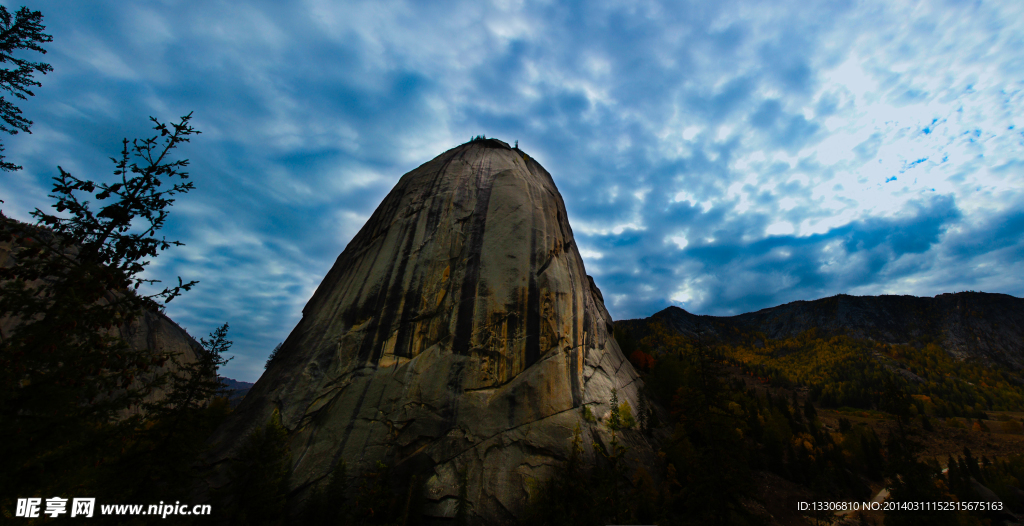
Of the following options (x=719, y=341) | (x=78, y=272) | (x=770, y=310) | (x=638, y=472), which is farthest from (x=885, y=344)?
(x=78, y=272)

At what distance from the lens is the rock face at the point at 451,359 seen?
18984 millimetres

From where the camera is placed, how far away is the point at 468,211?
27.3m

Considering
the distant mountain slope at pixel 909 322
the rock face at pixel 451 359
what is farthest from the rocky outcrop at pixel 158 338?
the distant mountain slope at pixel 909 322

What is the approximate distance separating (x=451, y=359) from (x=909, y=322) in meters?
237

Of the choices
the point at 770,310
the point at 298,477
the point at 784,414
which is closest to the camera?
the point at 298,477

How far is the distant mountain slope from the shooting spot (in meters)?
142

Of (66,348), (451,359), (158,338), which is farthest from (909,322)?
(158,338)

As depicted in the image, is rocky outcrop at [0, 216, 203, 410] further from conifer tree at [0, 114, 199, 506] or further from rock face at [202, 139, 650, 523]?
conifer tree at [0, 114, 199, 506]

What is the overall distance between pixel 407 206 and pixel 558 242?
12.8 meters

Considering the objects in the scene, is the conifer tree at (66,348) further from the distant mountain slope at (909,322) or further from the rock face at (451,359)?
the distant mountain slope at (909,322)

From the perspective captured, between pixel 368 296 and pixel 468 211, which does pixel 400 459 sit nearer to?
pixel 368 296

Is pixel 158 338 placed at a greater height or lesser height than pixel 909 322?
lesser

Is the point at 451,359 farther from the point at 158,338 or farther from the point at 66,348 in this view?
the point at 158,338

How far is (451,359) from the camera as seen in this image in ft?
70.8
